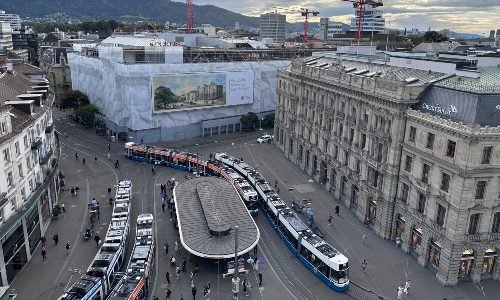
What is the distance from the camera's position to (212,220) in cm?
5234

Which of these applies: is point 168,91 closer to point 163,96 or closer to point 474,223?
point 163,96

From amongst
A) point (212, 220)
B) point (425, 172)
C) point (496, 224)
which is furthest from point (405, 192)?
point (212, 220)

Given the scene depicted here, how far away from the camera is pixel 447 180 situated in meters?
49.0

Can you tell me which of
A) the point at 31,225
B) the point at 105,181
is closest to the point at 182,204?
the point at 31,225

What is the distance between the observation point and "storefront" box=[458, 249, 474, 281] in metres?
49.5

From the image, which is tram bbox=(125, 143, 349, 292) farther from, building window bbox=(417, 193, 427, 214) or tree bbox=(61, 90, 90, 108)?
tree bbox=(61, 90, 90, 108)

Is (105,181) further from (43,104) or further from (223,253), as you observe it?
(223,253)

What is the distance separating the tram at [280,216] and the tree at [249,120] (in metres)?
35.2

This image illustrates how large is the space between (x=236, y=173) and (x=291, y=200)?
10871 millimetres

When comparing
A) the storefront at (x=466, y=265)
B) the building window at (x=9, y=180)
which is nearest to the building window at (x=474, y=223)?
the storefront at (x=466, y=265)

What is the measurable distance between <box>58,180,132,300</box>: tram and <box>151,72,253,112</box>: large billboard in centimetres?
5465

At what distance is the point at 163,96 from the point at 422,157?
2765 inches

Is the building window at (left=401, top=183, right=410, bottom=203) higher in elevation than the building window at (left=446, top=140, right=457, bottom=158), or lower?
lower

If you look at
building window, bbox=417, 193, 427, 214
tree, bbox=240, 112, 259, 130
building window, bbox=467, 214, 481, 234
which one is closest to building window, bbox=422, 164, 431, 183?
building window, bbox=417, 193, 427, 214
